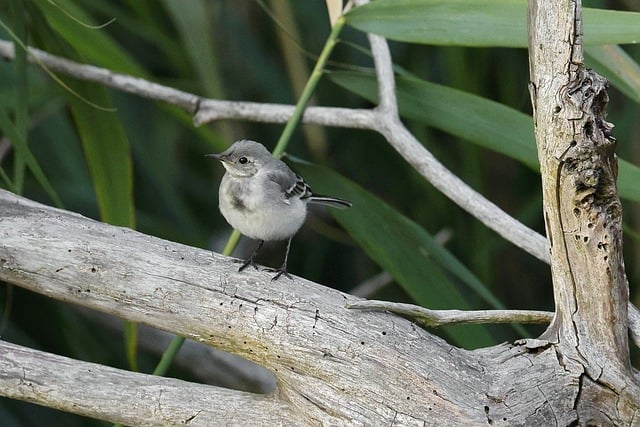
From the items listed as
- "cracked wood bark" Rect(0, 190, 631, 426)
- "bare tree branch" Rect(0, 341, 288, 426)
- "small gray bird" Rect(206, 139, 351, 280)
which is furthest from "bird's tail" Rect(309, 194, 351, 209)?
"bare tree branch" Rect(0, 341, 288, 426)

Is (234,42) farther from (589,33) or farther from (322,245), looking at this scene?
(589,33)

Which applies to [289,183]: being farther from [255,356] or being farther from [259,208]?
[255,356]

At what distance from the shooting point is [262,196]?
5.56ft

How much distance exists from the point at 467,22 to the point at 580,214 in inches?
18.2

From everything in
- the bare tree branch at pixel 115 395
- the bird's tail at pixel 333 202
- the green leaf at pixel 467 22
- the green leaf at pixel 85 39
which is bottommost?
the bare tree branch at pixel 115 395

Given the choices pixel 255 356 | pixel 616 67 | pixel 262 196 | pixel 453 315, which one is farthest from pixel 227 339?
pixel 616 67

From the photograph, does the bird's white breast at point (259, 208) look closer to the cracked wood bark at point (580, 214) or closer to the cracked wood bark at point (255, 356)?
the cracked wood bark at point (255, 356)

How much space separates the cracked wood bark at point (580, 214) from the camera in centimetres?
113

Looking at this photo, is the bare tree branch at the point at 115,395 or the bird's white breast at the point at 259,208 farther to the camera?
the bird's white breast at the point at 259,208

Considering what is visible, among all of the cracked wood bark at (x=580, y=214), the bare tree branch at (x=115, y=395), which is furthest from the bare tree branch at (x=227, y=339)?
the cracked wood bark at (x=580, y=214)

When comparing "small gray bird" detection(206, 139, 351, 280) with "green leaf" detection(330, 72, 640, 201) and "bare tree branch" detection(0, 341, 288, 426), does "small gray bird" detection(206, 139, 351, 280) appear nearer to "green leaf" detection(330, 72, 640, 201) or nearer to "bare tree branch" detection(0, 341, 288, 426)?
"green leaf" detection(330, 72, 640, 201)

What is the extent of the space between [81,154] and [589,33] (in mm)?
1971

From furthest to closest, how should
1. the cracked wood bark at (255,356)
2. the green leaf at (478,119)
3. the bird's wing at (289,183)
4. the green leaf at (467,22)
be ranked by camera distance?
the bird's wing at (289,183) < the green leaf at (478,119) < the green leaf at (467,22) < the cracked wood bark at (255,356)

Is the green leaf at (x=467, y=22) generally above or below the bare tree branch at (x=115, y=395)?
above
